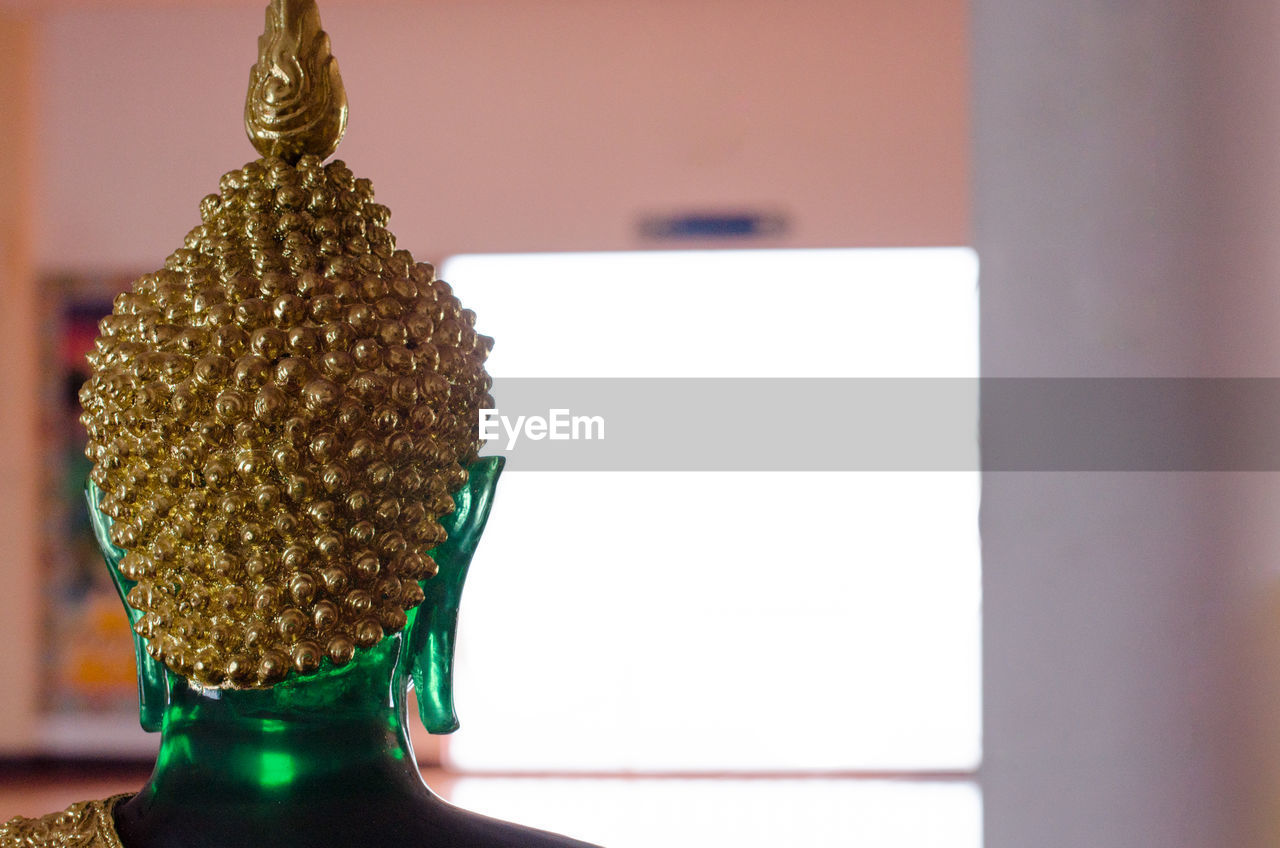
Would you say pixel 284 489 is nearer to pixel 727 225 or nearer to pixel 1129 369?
pixel 1129 369

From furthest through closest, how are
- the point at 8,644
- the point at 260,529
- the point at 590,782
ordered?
the point at 8,644 < the point at 590,782 < the point at 260,529

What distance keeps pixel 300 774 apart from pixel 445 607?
0.11 m

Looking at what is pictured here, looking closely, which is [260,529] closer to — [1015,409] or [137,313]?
[137,313]

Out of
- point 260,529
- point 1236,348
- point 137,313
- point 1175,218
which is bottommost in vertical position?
point 260,529

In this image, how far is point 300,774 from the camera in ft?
1.98

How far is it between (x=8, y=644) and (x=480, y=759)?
2.25m

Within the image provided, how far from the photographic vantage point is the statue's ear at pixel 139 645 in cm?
64

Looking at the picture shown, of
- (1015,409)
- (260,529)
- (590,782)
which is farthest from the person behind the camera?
(590,782)

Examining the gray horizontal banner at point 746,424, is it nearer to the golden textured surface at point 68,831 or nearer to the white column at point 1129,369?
the white column at point 1129,369

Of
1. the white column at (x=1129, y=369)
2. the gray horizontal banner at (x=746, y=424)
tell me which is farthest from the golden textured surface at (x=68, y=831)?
the gray horizontal banner at (x=746, y=424)

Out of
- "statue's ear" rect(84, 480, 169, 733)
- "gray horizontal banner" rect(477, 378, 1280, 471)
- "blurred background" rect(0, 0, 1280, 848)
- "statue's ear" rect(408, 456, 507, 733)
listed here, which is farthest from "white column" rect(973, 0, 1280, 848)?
"blurred background" rect(0, 0, 1280, 848)

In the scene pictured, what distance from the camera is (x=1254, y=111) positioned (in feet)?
3.76

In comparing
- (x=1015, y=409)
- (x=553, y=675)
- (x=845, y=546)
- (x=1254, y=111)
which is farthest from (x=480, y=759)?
(x=1254, y=111)

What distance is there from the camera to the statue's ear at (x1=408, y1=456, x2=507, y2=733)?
2.13 feet
